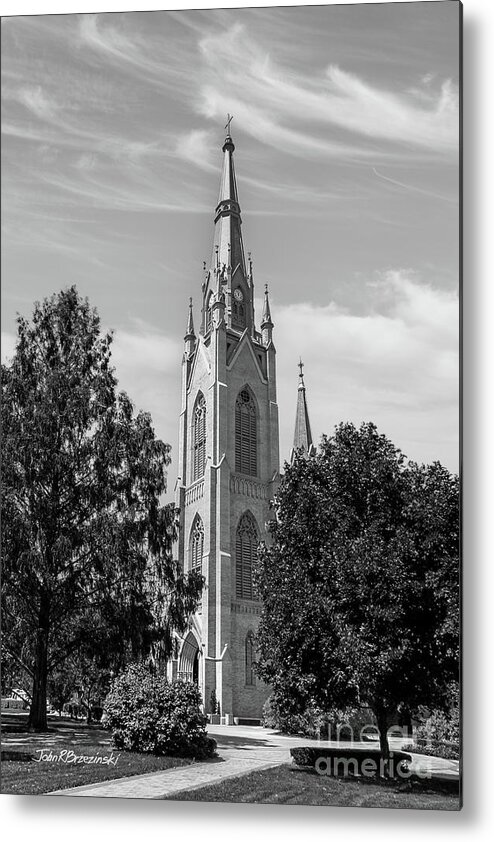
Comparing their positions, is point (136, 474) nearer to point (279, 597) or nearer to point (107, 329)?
point (107, 329)

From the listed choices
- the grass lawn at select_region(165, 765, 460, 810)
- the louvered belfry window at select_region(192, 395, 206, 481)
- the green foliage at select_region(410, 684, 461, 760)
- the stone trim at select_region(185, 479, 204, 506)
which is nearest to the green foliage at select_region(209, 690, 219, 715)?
the grass lawn at select_region(165, 765, 460, 810)

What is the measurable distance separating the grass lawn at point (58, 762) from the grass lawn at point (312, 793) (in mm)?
727

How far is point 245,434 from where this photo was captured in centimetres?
1455

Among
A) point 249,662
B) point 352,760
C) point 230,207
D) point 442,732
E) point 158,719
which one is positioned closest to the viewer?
point 442,732

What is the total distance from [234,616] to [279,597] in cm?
530

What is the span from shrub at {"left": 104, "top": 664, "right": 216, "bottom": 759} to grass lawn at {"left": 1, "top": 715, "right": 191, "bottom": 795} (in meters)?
0.13

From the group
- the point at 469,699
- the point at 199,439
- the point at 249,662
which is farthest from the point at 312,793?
the point at 199,439

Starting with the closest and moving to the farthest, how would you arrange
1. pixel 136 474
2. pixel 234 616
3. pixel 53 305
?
1. pixel 53 305
2. pixel 136 474
3. pixel 234 616

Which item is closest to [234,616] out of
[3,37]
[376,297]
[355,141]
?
[376,297]

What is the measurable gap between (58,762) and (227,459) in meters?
8.08

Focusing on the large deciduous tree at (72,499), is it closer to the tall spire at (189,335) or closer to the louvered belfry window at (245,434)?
the tall spire at (189,335)

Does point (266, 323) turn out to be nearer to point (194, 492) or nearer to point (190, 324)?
point (190, 324)

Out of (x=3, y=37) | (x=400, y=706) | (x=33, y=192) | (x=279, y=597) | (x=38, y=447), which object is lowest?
(x=400, y=706)

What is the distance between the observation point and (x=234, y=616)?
1361cm
